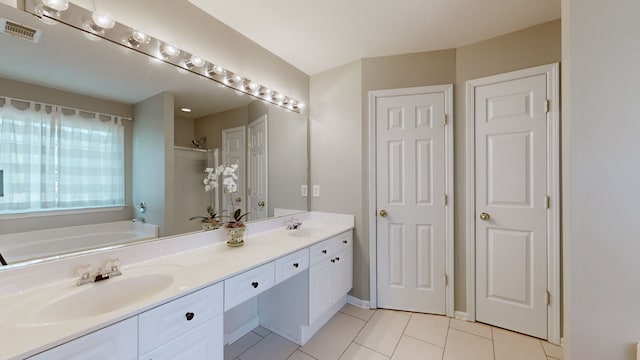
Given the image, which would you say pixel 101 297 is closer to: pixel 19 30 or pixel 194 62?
pixel 19 30

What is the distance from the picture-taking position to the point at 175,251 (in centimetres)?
149

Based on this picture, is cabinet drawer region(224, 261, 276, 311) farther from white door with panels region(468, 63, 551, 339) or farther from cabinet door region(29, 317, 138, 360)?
white door with panels region(468, 63, 551, 339)

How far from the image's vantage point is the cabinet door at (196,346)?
957 millimetres

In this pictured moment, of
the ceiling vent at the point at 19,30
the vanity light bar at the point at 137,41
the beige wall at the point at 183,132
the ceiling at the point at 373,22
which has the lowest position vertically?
the beige wall at the point at 183,132

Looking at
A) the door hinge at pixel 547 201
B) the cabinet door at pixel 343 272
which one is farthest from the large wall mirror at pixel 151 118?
the door hinge at pixel 547 201

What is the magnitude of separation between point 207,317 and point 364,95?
214 centimetres

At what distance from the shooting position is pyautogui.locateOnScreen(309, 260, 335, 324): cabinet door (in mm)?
1814

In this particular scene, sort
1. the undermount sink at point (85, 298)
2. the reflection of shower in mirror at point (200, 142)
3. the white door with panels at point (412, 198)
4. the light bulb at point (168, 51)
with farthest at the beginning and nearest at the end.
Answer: the white door with panels at point (412, 198)
the reflection of shower in mirror at point (200, 142)
the light bulb at point (168, 51)
the undermount sink at point (85, 298)

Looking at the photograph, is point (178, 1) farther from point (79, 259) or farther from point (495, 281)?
point (495, 281)

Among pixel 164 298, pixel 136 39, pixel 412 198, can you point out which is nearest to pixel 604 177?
pixel 412 198

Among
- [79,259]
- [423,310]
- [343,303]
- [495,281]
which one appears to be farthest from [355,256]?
[79,259]

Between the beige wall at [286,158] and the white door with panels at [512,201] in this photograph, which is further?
the beige wall at [286,158]

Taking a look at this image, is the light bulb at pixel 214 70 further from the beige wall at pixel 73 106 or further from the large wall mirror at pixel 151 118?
the beige wall at pixel 73 106

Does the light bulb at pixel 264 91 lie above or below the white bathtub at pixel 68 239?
above
